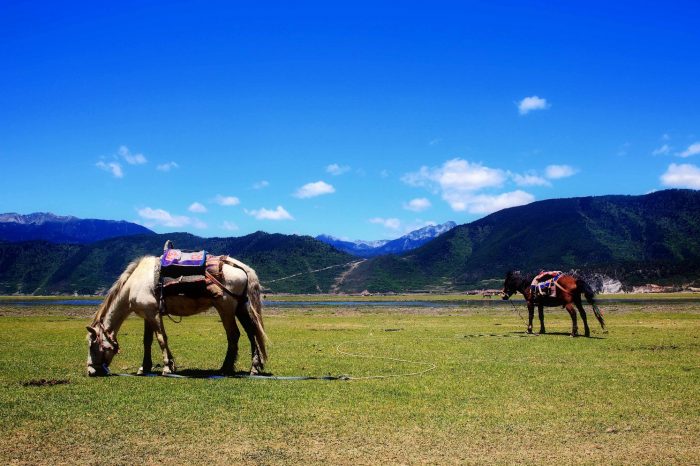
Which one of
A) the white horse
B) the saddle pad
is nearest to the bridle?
the white horse

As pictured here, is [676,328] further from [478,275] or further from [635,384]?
[478,275]

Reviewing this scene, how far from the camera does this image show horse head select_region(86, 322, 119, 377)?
13.6 meters

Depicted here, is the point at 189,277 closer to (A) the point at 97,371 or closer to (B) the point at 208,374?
(B) the point at 208,374

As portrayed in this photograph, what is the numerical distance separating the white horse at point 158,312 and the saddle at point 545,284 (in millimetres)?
14882

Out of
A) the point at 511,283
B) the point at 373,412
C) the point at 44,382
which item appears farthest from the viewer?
the point at 511,283

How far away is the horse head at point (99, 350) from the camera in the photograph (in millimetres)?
13578

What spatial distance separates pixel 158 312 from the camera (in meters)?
14.0

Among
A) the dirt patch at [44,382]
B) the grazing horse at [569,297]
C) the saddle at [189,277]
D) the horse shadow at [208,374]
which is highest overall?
the saddle at [189,277]

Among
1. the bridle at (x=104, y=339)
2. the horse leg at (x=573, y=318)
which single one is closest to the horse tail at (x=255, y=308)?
the bridle at (x=104, y=339)

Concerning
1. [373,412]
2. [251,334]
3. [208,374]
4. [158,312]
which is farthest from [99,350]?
[373,412]

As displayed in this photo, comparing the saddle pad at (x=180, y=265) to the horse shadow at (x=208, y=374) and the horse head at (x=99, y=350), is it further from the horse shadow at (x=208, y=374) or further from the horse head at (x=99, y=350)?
the horse shadow at (x=208, y=374)

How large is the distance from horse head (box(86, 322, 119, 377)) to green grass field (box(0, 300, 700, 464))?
0.64m

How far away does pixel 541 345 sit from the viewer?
1975 cm

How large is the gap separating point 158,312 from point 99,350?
1.67 metres
